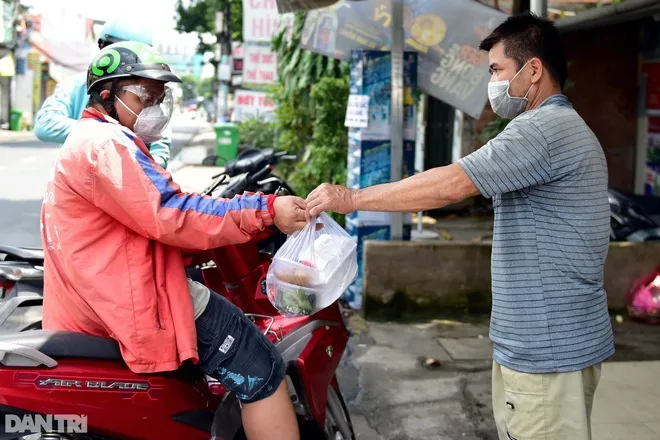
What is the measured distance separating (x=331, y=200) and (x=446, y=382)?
2.70 metres

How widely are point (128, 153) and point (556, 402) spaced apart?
149 cm

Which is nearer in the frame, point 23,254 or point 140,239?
point 140,239

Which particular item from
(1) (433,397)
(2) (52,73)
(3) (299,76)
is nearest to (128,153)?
(1) (433,397)

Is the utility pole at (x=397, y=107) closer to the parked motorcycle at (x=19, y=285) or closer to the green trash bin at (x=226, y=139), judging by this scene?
the parked motorcycle at (x=19, y=285)

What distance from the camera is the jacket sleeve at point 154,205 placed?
222 centimetres

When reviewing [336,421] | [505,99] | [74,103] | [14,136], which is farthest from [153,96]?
[14,136]

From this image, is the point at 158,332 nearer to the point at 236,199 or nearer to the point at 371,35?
the point at 236,199

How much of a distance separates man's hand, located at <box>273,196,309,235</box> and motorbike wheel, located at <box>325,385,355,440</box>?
96cm

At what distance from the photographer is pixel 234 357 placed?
249 cm

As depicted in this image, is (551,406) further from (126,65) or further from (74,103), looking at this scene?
(74,103)

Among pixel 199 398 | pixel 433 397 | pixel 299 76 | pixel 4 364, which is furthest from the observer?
pixel 299 76

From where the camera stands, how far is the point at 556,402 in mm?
2275

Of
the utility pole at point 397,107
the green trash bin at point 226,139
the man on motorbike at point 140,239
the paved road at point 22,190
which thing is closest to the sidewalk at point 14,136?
the paved road at point 22,190

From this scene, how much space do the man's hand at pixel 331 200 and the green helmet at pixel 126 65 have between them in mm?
622
